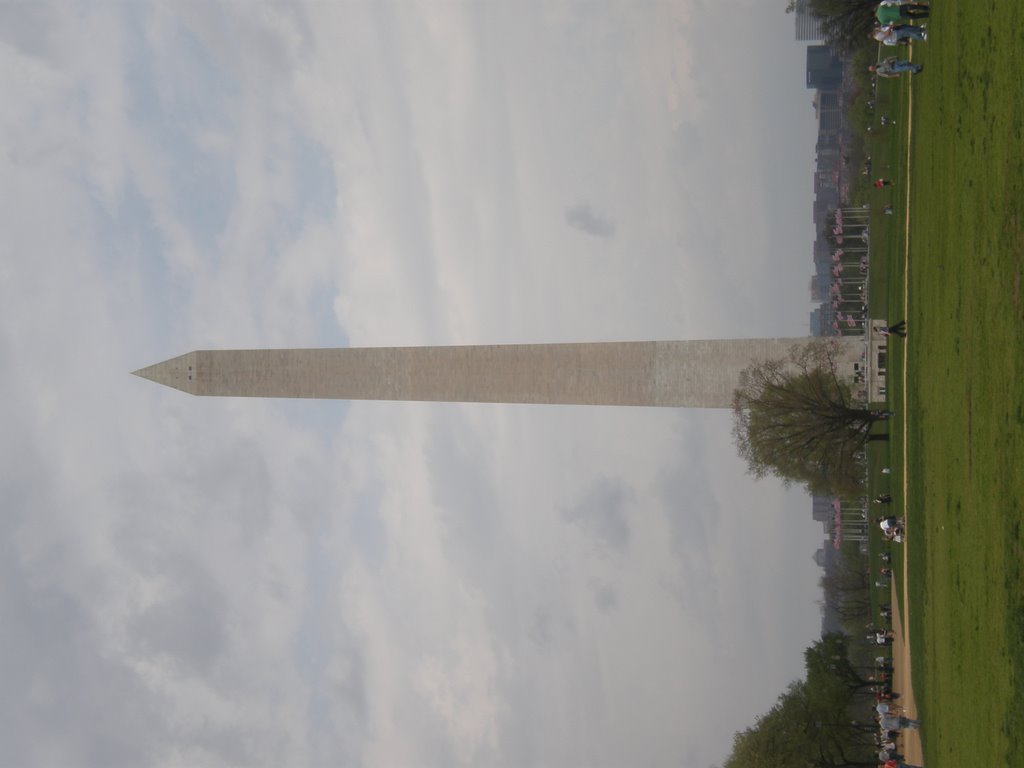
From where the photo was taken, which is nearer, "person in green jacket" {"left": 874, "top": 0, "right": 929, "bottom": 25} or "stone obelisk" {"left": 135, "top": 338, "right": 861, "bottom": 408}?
"person in green jacket" {"left": 874, "top": 0, "right": 929, "bottom": 25}

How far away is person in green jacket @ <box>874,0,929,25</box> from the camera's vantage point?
52.5 feet

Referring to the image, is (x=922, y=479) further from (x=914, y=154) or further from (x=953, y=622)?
(x=914, y=154)

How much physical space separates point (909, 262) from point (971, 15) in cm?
645

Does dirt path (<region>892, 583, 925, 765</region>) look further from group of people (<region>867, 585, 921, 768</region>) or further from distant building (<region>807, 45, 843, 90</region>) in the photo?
distant building (<region>807, 45, 843, 90</region>)

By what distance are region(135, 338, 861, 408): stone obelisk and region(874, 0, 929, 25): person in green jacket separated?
975 centimetres

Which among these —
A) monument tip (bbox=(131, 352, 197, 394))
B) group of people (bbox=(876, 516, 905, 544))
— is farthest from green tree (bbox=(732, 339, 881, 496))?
monument tip (bbox=(131, 352, 197, 394))

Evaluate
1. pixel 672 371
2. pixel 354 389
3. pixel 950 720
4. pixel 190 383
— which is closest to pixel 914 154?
pixel 672 371

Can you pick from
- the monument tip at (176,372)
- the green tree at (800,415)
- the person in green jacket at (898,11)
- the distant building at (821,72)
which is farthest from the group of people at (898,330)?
the distant building at (821,72)

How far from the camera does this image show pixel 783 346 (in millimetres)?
24984

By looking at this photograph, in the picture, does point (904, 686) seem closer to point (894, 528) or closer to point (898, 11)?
point (894, 528)

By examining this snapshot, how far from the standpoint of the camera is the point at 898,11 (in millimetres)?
16094

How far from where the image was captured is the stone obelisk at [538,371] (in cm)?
2514

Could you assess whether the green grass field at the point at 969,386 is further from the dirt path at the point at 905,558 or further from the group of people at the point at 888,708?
the dirt path at the point at 905,558

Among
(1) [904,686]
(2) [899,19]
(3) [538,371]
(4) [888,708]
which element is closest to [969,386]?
(2) [899,19]
